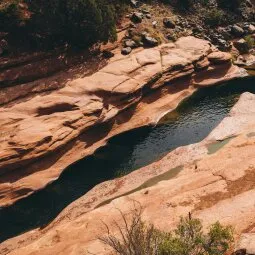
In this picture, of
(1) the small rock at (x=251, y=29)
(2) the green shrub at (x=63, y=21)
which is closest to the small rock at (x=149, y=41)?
(2) the green shrub at (x=63, y=21)

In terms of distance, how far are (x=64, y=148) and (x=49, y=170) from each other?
354 centimetres

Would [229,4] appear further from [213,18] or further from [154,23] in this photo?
[154,23]

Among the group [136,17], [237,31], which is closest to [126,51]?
[136,17]

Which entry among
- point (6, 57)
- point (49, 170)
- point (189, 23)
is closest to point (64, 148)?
point (49, 170)

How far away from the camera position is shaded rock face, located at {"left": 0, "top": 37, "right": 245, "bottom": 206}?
43344 millimetres

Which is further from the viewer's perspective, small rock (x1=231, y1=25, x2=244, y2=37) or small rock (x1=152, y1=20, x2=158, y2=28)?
small rock (x1=231, y1=25, x2=244, y2=37)

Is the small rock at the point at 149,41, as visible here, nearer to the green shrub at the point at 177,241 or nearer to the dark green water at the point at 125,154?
the dark green water at the point at 125,154

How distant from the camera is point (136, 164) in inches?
Answer: 1820

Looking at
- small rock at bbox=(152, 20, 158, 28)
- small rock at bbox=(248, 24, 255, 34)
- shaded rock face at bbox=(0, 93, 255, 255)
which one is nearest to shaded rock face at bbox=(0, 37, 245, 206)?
small rock at bbox=(152, 20, 158, 28)

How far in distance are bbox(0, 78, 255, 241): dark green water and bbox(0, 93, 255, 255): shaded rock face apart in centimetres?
178

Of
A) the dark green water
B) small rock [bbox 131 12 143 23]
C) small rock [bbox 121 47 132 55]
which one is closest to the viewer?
the dark green water

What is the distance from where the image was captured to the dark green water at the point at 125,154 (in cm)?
4075

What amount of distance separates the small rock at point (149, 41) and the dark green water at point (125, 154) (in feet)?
35.9

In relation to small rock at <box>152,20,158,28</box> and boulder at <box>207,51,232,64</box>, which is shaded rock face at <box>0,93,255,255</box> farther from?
small rock at <box>152,20,158,28</box>
